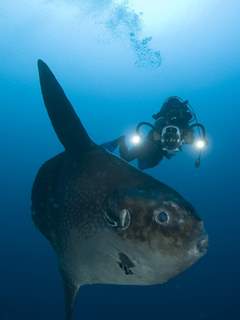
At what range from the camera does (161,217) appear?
166 centimetres

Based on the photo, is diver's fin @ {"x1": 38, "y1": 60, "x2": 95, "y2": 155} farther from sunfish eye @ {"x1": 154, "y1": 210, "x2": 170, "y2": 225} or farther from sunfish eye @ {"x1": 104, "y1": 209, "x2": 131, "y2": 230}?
sunfish eye @ {"x1": 154, "y1": 210, "x2": 170, "y2": 225}

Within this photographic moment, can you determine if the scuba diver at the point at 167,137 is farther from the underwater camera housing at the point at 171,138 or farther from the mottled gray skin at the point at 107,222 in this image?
the mottled gray skin at the point at 107,222

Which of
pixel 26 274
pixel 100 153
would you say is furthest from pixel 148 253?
pixel 26 274

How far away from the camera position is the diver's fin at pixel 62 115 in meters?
2.05

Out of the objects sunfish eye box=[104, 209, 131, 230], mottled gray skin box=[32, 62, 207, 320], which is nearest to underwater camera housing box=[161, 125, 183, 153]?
mottled gray skin box=[32, 62, 207, 320]

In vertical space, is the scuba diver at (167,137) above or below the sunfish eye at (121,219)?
above

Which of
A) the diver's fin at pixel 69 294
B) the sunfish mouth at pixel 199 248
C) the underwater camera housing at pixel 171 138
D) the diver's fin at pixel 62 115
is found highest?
the underwater camera housing at pixel 171 138

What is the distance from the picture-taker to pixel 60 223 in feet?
7.40

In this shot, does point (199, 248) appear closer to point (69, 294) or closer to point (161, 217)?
point (161, 217)

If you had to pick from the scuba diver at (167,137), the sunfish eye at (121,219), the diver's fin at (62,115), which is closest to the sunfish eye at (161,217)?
the sunfish eye at (121,219)

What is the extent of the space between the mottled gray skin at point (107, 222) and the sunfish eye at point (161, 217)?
1 centimetres

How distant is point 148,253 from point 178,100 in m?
5.74

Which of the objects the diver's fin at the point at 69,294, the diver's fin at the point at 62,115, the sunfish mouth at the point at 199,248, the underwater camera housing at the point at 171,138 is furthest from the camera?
the underwater camera housing at the point at 171,138

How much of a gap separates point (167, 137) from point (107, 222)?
4.57 meters
